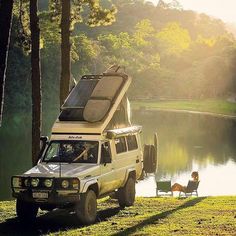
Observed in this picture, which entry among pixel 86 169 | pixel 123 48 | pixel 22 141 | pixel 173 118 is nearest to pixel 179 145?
pixel 22 141

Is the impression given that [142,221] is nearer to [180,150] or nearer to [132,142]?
[132,142]

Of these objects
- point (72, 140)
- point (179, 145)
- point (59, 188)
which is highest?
point (72, 140)

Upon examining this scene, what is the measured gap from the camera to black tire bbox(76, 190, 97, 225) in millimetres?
16562

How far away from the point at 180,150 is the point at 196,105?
7849 centimetres

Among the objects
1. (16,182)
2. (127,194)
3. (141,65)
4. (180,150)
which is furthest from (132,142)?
(141,65)

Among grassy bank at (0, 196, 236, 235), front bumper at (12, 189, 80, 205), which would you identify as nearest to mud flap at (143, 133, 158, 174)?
grassy bank at (0, 196, 236, 235)

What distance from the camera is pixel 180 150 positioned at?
63469 mm

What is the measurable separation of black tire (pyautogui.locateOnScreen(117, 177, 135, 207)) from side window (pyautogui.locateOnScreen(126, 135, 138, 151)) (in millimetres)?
1081

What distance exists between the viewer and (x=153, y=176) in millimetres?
44406

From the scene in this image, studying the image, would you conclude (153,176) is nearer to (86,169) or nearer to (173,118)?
(86,169)

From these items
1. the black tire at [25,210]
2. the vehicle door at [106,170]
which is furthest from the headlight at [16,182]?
the vehicle door at [106,170]

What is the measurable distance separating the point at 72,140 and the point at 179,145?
52.1 metres

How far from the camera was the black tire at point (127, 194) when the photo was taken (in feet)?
64.9

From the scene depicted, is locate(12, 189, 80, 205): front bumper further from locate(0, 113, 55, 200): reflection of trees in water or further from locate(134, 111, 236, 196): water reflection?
locate(134, 111, 236, 196): water reflection
